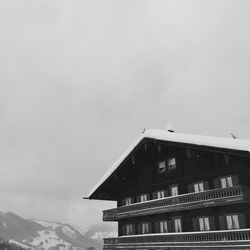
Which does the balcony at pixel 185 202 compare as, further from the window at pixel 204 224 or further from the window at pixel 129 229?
the window at pixel 204 224

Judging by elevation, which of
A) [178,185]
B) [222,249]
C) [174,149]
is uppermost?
[174,149]

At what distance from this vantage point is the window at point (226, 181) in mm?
24562

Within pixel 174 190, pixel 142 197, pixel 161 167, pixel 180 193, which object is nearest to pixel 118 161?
pixel 142 197

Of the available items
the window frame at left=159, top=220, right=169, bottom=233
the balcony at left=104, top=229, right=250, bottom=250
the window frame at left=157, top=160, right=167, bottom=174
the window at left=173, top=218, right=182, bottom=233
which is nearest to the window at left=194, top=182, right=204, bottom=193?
the window at left=173, top=218, right=182, bottom=233

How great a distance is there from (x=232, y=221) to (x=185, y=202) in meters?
3.67

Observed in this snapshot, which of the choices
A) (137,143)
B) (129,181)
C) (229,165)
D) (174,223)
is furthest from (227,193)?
(129,181)

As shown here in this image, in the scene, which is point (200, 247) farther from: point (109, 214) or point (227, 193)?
point (109, 214)

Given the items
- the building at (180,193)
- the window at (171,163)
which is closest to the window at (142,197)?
the building at (180,193)

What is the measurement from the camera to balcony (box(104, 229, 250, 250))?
21719mm

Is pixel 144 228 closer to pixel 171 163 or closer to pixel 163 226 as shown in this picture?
pixel 163 226

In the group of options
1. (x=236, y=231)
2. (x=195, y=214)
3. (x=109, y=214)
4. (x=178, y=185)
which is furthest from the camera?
(x=109, y=214)

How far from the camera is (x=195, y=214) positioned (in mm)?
26594

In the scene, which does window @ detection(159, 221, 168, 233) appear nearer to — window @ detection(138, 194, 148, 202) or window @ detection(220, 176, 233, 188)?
window @ detection(138, 194, 148, 202)

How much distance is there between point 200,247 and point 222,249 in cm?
170
